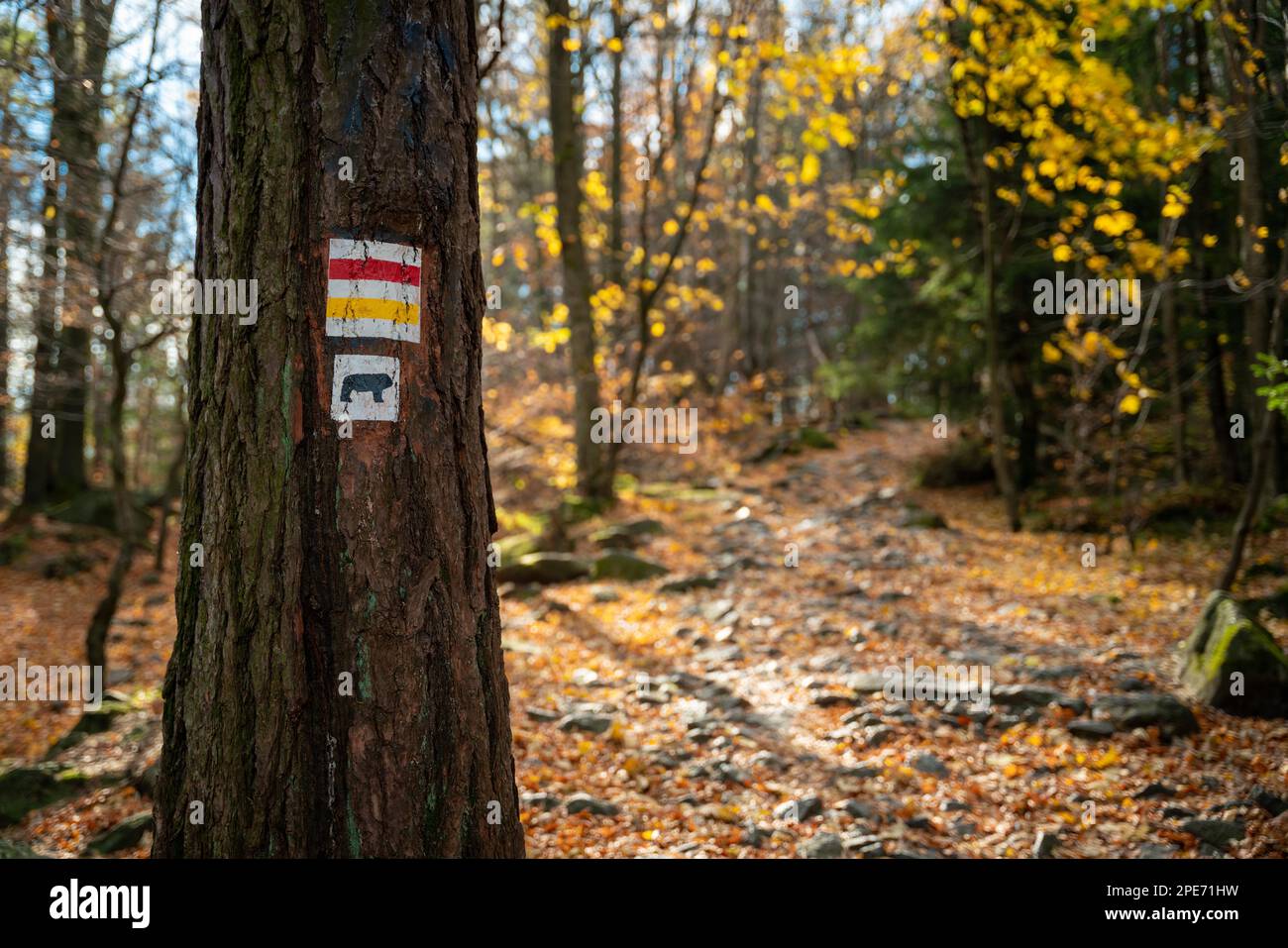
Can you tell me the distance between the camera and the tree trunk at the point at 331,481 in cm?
222

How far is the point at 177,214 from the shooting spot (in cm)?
859

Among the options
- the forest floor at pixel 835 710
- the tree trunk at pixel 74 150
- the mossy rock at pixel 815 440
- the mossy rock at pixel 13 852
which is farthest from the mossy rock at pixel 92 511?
the mossy rock at pixel 815 440

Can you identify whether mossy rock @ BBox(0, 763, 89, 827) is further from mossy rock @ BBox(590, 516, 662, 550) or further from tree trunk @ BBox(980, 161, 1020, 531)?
tree trunk @ BBox(980, 161, 1020, 531)

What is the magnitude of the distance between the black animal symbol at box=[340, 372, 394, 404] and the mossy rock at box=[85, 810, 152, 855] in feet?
9.86

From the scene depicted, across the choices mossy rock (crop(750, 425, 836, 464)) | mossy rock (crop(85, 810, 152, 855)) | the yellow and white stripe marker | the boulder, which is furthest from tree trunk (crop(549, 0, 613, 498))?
the yellow and white stripe marker

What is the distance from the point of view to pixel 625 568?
30.8 ft

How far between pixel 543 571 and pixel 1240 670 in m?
6.57

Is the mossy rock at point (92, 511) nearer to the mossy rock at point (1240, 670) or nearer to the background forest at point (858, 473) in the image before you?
the background forest at point (858, 473)

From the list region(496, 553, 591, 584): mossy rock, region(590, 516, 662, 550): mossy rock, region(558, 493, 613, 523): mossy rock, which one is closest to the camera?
region(496, 553, 591, 584): mossy rock

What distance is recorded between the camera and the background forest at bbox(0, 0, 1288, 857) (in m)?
4.50

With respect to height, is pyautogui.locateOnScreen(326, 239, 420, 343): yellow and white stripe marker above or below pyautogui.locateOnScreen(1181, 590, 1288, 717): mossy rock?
above

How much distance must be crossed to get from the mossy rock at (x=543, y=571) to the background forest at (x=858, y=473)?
6cm
